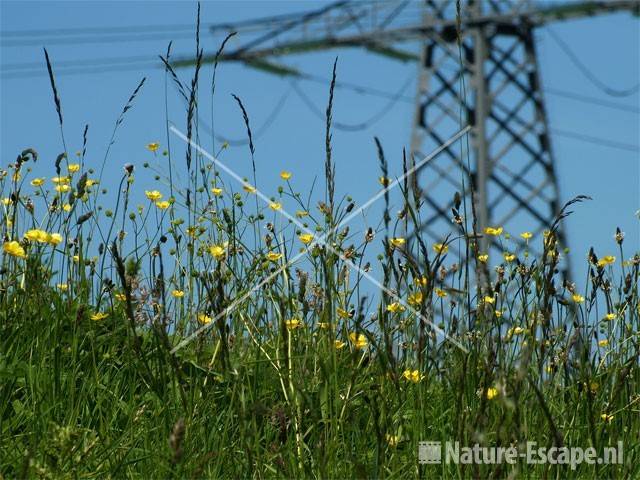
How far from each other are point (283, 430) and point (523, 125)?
38.6ft

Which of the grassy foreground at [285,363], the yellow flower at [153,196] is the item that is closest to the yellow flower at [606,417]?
the grassy foreground at [285,363]

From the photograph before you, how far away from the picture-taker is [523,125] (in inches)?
519

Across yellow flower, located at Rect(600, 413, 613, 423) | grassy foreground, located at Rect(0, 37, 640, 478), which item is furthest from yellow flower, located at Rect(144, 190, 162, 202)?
Result: yellow flower, located at Rect(600, 413, 613, 423)

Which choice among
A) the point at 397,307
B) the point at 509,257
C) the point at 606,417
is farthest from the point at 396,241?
the point at 606,417

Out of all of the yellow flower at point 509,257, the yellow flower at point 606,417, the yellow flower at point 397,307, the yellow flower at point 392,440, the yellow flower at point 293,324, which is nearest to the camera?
the yellow flower at point 392,440

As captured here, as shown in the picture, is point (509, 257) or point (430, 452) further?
point (509, 257)

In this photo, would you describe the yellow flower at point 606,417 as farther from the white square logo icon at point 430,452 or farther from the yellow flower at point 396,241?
the yellow flower at point 396,241

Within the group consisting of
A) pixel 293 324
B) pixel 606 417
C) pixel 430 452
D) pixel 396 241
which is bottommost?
pixel 430 452

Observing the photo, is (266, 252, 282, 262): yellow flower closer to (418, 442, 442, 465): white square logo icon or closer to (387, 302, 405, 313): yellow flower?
(387, 302, 405, 313): yellow flower

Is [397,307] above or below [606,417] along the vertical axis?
above

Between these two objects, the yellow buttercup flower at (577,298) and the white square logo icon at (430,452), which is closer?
the white square logo icon at (430,452)

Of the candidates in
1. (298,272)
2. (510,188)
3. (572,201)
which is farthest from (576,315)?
(510,188)

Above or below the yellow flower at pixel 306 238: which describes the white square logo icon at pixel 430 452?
below

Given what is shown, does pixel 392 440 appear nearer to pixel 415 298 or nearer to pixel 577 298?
pixel 415 298
